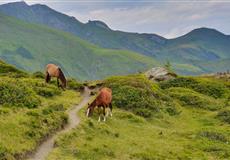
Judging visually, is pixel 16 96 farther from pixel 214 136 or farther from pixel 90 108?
pixel 214 136

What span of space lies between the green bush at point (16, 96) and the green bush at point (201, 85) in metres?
39.4

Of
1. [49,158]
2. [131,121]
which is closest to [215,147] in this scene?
[131,121]

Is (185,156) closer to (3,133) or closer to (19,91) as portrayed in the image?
(3,133)

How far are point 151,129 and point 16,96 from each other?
14368mm

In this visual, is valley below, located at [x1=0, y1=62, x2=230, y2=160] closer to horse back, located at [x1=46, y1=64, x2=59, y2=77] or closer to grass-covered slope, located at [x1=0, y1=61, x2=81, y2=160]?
grass-covered slope, located at [x1=0, y1=61, x2=81, y2=160]

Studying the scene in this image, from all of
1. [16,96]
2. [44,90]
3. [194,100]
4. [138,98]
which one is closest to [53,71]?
[44,90]

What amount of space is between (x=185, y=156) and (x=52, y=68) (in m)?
29.2

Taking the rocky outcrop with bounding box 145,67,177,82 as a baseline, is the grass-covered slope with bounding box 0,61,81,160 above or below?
below

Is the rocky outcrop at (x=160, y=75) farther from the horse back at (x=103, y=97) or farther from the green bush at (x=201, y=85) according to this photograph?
the horse back at (x=103, y=97)

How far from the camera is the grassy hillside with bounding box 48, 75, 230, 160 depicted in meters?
32.8

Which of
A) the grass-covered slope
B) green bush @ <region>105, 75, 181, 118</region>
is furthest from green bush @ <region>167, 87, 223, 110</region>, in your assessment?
the grass-covered slope

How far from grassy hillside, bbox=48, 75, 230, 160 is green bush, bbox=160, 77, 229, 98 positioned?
3061mm

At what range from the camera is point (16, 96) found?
39812mm

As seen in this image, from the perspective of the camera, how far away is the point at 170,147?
36.9 metres
